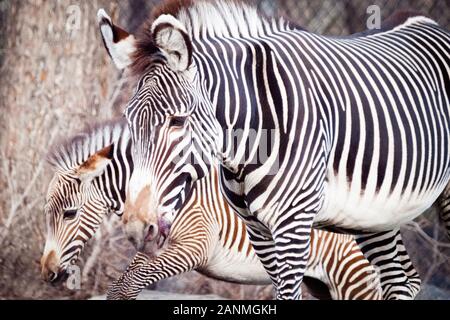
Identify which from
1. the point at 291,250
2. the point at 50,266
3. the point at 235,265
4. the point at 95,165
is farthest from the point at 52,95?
the point at 291,250

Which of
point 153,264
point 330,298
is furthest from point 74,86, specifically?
point 330,298

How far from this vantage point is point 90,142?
4.39 m

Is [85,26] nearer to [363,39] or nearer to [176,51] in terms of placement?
[363,39]

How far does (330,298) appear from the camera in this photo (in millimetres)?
4426

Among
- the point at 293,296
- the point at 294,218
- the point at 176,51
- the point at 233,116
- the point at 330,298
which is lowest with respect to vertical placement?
the point at 330,298

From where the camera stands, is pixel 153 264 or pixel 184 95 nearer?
pixel 184 95

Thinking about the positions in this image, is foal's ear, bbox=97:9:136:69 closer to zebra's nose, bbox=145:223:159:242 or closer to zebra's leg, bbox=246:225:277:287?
zebra's nose, bbox=145:223:159:242

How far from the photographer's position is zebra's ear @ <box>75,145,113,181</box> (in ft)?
14.1

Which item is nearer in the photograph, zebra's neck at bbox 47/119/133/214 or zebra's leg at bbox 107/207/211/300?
zebra's leg at bbox 107/207/211/300

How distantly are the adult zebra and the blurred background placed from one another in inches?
60.8

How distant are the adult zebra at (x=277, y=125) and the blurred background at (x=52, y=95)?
1546mm

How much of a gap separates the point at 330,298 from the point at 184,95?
6.45ft

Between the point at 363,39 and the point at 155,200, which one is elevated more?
the point at 363,39

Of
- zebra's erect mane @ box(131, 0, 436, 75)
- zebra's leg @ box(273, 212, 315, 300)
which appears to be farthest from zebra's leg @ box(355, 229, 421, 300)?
zebra's erect mane @ box(131, 0, 436, 75)
